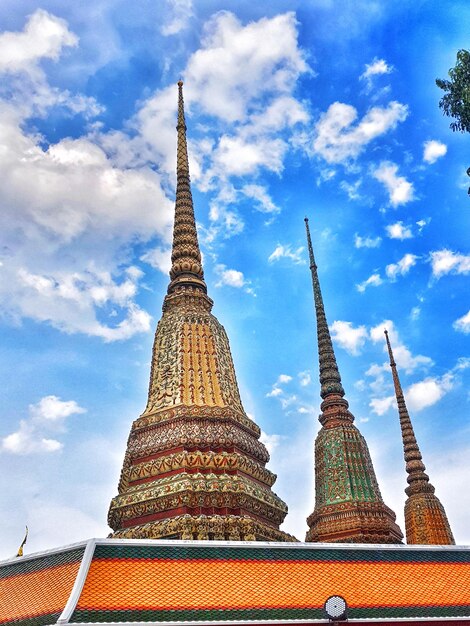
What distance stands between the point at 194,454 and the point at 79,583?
16.6ft

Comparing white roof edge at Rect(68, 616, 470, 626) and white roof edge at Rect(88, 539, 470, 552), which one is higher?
white roof edge at Rect(88, 539, 470, 552)

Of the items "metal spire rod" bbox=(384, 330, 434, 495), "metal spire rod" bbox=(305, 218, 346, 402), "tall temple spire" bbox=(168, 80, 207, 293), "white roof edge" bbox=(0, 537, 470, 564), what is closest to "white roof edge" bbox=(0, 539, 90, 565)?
"white roof edge" bbox=(0, 537, 470, 564)

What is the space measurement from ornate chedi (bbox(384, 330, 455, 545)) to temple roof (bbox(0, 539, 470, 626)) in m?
14.7

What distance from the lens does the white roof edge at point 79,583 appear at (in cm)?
817

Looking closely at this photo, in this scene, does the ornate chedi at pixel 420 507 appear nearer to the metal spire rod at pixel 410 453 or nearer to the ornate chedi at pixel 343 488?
the metal spire rod at pixel 410 453

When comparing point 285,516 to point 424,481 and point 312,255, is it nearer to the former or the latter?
point 424,481

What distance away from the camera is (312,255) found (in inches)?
1185

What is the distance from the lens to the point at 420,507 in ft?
85.7

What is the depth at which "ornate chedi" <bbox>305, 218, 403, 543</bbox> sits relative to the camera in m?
20.2

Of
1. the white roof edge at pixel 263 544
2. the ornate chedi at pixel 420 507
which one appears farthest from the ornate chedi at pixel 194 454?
the ornate chedi at pixel 420 507

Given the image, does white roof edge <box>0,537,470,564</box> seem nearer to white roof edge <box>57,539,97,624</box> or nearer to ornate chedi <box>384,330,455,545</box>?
white roof edge <box>57,539,97,624</box>

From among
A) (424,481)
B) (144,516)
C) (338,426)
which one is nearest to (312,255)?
(338,426)

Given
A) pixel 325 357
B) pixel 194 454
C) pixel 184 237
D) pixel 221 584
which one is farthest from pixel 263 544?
pixel 325 357

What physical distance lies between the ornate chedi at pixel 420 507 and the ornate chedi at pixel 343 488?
5013 millimetres
